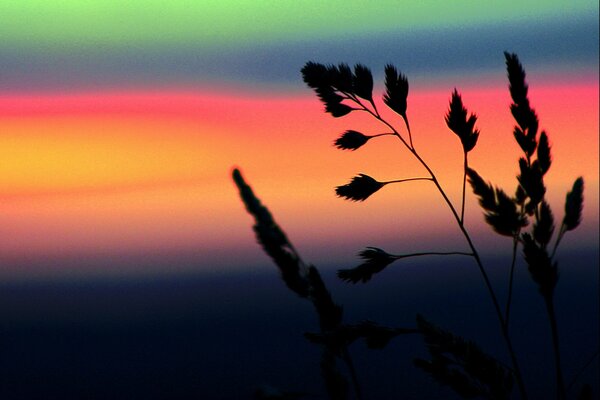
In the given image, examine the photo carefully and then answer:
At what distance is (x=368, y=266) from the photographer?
5.50 feet

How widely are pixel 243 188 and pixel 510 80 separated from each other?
57cm

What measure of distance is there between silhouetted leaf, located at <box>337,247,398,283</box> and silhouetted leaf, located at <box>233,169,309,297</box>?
86 mm

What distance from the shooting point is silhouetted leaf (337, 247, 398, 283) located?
1.66m

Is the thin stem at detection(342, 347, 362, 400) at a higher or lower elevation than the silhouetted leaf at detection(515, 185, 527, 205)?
lower

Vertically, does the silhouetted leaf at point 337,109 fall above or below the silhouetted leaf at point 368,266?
above

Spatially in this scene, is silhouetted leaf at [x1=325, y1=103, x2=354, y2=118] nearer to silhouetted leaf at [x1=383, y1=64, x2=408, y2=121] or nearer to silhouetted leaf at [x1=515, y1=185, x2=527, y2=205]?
silhouetted leaf at [x1=383, y1=64, x2=408, y2=121]

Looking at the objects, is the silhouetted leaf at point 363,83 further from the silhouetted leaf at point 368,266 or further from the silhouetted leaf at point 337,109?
the silhouetted leaf at point 368,266

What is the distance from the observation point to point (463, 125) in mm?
1689

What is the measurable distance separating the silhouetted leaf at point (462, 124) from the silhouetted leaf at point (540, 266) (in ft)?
0.80

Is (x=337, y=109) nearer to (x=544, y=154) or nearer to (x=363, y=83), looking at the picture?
(x=363, y=83)

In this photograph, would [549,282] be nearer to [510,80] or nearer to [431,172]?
[431,172]

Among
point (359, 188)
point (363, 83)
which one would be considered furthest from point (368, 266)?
point (363, 83)

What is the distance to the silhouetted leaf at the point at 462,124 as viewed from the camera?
1.68m

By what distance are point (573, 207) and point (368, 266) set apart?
467mm
